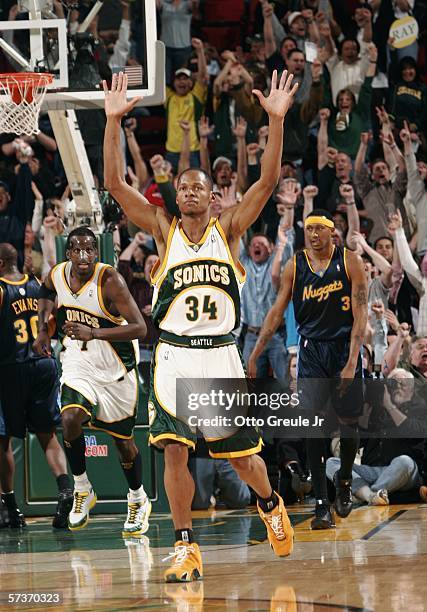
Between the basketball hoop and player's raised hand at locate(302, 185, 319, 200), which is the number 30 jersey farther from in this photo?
Answer: player's raised hand at locate(302, 185, 319, 200)

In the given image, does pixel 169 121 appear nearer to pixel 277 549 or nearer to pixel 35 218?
pixel 35 218

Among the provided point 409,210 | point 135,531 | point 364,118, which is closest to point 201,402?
point 135,531

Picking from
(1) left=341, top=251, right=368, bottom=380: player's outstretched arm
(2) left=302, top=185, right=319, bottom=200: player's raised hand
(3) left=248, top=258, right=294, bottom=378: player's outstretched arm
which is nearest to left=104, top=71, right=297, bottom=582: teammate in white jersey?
(3) left=248, top=258, right=294, bottom=378: player's outstretched arm

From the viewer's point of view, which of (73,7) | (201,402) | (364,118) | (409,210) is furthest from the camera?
(364,118)

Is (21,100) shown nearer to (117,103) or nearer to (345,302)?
(117,103)

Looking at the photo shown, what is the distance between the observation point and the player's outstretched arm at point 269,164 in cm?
544

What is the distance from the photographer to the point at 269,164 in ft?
17.9

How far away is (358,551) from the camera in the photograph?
6.02 meters

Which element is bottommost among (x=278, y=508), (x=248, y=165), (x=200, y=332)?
(x=278, y=508)

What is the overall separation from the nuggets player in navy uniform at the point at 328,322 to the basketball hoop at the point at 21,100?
214 cm

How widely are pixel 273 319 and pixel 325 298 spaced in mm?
456

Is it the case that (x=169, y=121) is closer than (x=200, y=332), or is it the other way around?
(x=200, y=332)

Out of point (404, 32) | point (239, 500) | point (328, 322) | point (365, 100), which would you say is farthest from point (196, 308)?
point (404, 32)

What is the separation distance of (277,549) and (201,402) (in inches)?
40.9
